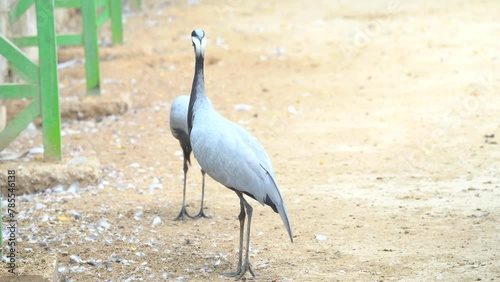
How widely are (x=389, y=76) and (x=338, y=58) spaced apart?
4.05 ft

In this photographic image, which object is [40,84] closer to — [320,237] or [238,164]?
[238,164]

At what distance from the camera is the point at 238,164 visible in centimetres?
501

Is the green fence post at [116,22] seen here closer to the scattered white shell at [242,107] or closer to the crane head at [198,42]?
the scattered white shell at [242,107]

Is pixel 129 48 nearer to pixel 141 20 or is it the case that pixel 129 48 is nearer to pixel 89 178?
pixel 141 20

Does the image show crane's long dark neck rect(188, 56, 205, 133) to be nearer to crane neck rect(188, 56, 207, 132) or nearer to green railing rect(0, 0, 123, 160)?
crane neck rect(188, 56, 207, 132)

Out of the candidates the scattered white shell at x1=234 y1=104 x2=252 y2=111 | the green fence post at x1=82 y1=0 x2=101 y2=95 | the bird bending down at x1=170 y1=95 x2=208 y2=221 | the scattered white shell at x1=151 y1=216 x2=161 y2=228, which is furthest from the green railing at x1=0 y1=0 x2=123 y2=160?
the scattered white shell at x1=234 y1=104 x2=252 y2=111

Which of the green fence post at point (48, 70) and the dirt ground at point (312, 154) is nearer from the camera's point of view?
the dirt ground at point (312, 154)

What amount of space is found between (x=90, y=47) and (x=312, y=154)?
3309 millimetres

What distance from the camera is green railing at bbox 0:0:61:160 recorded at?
679 centimetres

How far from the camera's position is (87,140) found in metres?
8.22

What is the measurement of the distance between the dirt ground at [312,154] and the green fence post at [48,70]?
15.6 inches

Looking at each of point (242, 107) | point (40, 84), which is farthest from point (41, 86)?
point (242, 107)

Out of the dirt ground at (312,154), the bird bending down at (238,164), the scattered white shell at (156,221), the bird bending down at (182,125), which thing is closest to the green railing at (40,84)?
the dirt ground at (312,154)

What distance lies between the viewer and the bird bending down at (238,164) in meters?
4.95
